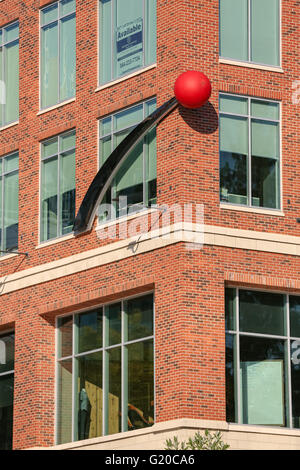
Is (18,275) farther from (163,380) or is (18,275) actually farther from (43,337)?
(163,380)

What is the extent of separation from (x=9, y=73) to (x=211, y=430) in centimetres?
1447

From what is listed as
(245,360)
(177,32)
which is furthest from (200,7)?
(245,360)

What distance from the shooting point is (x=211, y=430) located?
33344mm

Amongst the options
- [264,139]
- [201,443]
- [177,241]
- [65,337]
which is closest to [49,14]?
[264,139]

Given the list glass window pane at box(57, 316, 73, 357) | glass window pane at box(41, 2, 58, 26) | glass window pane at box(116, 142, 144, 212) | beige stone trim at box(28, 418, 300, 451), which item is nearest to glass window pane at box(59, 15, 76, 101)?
glass window pane at box(41, 2, 58, 26)

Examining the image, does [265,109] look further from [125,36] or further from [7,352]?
[7,352]

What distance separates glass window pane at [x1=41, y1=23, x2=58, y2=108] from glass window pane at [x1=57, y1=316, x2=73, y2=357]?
6.45 meters

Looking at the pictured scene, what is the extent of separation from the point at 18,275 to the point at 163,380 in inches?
293

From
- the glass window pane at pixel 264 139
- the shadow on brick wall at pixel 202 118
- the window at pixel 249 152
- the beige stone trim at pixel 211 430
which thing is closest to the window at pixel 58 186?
the shadow on brick wall at pixel 202 118

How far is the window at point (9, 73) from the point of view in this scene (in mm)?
42188

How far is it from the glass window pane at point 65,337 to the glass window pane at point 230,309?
5424 millimetres

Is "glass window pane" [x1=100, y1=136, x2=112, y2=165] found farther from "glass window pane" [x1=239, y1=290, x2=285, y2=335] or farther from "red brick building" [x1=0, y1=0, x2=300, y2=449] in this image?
"glass window pane" [x1=239, y1=290, x2=285, y2=335]
